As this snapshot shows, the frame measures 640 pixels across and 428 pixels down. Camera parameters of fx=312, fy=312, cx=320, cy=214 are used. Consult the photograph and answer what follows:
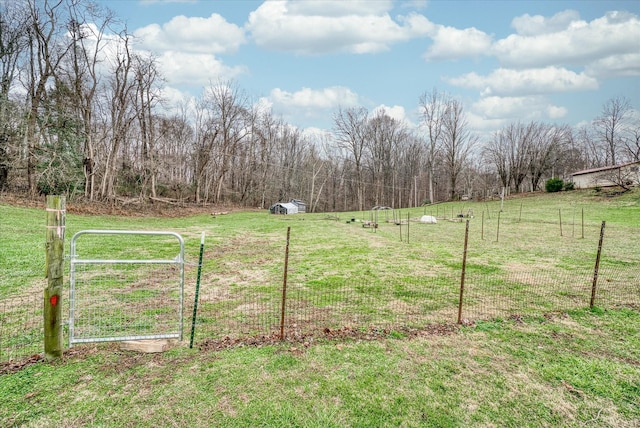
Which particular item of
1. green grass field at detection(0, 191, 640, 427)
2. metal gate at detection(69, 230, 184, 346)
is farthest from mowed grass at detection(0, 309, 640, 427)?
metal gate at detection(69, 230, 184, 346)

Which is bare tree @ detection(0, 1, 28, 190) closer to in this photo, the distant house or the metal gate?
the metal gate

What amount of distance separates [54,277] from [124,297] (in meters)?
2.69

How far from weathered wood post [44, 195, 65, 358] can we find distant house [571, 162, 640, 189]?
4192 cm

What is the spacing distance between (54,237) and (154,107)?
2827 centimetres

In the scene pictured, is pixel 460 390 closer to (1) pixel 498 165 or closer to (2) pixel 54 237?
(2) pixel 54 237

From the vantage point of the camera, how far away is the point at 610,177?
108 feet

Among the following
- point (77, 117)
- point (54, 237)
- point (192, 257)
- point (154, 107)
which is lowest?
point (192, 257)

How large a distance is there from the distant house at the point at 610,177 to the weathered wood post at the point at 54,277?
138ft

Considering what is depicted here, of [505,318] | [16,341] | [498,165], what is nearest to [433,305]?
[505,318]

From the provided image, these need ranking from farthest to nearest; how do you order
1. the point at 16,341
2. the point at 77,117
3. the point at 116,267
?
1. the point at 77,117
2. the point at 116,267
3. the point at 16,341

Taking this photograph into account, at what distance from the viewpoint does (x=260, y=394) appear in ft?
9.63

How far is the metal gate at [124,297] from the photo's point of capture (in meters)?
3.52

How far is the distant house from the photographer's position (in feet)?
102

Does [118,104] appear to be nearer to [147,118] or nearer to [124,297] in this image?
[147,118]
